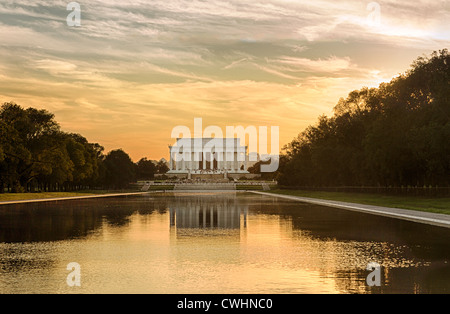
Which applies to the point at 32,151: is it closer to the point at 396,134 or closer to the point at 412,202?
the point at 396,134

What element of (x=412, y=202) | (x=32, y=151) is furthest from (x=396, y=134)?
(x=32, y=151)

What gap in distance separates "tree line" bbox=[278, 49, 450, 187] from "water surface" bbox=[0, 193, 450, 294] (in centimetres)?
2893

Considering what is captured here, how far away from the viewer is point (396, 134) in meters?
60.1

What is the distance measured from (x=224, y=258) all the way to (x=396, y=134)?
162 ft

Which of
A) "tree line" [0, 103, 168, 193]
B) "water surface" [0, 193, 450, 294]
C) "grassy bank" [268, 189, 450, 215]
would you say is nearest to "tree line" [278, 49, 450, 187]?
"grassy bank" [268, 189, 450, 215]

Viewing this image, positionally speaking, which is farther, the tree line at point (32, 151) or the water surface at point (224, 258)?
the tree line at point (32, 151)

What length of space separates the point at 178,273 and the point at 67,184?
361 feet

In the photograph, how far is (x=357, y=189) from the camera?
266 ft

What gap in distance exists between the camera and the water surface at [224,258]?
425 inches

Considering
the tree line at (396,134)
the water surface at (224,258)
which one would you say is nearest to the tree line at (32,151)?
the tree line at (396,134)

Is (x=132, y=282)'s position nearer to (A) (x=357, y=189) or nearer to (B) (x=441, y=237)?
(B) (x=441, y=237)

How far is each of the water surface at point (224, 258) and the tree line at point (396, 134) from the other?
1139 inches

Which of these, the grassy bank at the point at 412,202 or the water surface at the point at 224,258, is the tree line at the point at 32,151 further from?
the water surface at the point at 224,258
